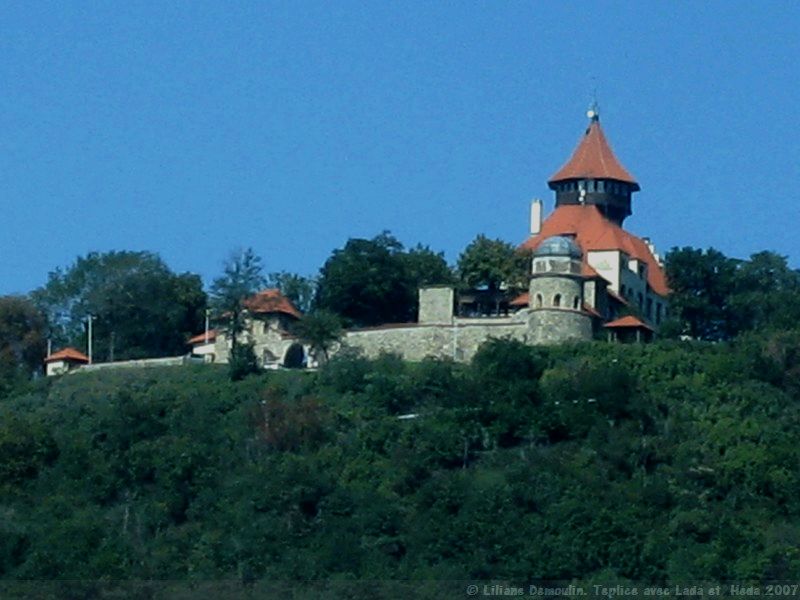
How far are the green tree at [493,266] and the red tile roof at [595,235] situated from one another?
1.41m

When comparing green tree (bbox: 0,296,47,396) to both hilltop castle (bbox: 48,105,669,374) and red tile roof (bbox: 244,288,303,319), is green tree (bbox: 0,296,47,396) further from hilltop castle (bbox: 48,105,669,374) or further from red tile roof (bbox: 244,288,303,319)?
red tile roof (bbox: 244,288,303,319)

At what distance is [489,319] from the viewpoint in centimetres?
6525

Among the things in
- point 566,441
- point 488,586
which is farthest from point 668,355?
point 488,586

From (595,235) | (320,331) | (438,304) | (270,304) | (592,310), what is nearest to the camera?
(320,331)

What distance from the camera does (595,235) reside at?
70938 millimetres

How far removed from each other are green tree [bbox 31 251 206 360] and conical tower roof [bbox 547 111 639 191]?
1005cm

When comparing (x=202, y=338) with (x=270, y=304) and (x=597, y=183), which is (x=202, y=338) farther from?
(x=597, y=183)

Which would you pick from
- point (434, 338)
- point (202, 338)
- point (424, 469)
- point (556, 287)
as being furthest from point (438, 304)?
point (424, 469)

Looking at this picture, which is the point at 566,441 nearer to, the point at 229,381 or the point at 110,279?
the point at 229,381

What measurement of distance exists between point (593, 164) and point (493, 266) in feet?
24.2

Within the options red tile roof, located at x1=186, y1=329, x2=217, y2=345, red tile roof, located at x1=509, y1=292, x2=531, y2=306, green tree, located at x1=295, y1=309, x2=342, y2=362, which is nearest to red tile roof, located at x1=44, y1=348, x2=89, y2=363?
red tile roof, located at x1=186, y1=329, x2=217, y2=345

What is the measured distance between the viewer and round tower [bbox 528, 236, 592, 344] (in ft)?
209

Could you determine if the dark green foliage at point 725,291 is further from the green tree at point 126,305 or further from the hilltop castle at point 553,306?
the green tree at point 126,305

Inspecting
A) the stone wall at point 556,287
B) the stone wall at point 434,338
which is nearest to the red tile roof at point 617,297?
the stone wall at point 556,287
